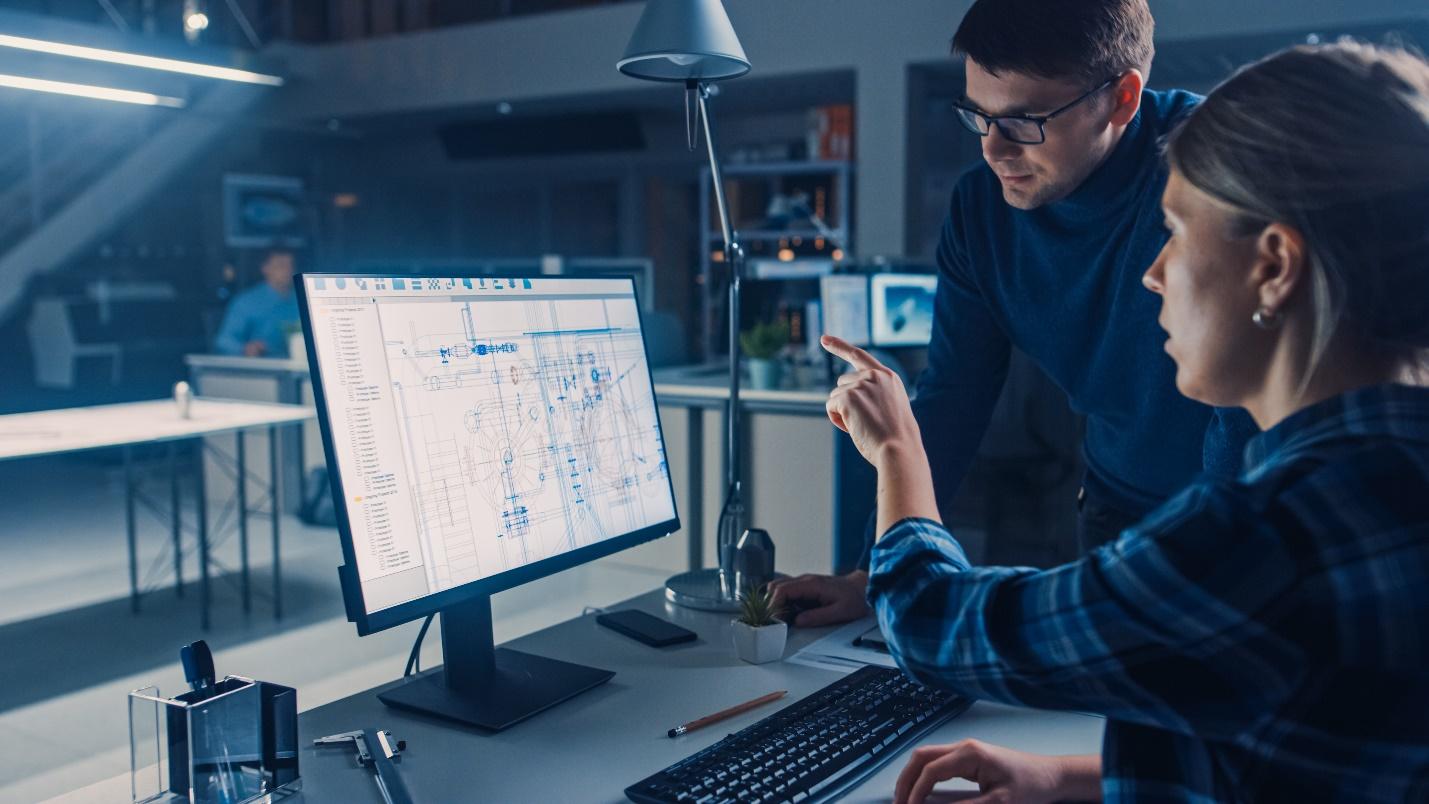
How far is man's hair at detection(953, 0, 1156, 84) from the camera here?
125 centimetres

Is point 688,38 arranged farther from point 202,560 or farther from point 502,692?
point 202,560

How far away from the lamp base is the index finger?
575 millimetres

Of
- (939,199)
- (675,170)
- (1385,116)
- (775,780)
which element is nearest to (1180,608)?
(1385,116)

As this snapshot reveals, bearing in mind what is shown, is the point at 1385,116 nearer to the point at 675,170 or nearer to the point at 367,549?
the point at 367,549

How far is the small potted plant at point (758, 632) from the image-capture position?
1308 millimetres

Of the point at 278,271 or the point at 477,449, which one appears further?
→ the point at 278,271

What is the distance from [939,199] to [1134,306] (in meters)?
6.36

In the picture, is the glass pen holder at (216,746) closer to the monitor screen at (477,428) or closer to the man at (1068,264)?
the monitor screen at (477,428)

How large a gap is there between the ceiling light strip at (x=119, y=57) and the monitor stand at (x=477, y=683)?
4.56 meters

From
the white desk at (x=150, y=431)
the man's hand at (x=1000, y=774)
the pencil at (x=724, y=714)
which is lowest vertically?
the white desk at (x=150, y=431)

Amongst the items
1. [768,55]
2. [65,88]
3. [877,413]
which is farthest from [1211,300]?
[65,88]

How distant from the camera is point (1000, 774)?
0.96m

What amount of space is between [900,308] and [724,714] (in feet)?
9.64

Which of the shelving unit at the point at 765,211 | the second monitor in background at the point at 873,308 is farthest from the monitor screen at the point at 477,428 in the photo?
the shelving unit at the point at 765,211
